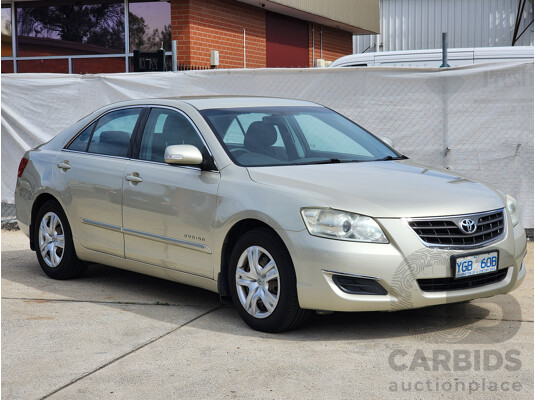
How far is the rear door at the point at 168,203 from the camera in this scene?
624 cm

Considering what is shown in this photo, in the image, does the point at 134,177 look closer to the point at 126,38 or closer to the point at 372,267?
the point at 372,267

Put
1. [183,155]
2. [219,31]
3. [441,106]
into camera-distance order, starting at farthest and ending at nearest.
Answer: [219,31] < [441,106] < [183,155]

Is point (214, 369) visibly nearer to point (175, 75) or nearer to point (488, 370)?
point (488, 370)

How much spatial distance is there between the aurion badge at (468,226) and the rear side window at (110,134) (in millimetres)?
2815

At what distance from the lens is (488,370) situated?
499 cm

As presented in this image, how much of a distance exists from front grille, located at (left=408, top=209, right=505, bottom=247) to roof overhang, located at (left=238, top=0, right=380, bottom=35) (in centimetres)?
1391

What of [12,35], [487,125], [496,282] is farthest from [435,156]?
[12,35]

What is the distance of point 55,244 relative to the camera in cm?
774

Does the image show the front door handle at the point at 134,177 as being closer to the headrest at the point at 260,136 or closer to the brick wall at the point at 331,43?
the headrest at the point at 260,136

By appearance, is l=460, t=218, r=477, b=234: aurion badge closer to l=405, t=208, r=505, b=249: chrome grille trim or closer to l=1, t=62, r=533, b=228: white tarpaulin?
l=405, t=208, r=505, b=249: chrome grille trim

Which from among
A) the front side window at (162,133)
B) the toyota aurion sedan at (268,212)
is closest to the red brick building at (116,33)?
the toyota aurion sedan at (268,212)

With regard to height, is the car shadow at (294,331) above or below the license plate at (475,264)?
below

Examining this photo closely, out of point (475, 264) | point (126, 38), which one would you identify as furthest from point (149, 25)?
point (475, 264)

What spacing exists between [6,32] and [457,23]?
52.0 ft
